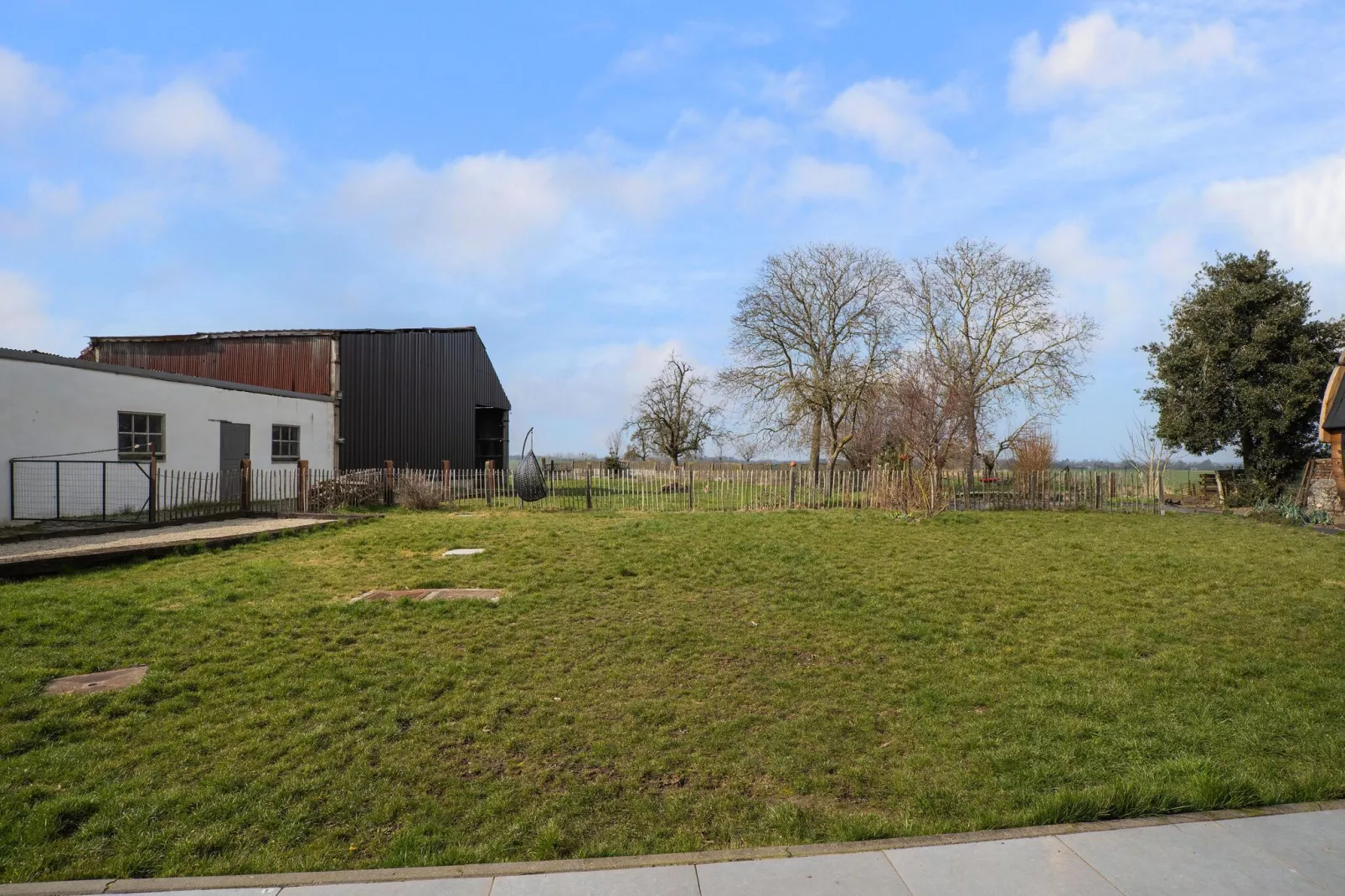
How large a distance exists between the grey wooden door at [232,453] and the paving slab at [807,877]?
→ 18581 millimetres

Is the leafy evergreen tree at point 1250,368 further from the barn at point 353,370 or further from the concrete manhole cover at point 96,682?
the concrete manhole cover at point 96,682

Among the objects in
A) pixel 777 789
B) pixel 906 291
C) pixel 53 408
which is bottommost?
pixel 777 789

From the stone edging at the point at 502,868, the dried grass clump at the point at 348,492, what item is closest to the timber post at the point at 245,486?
the dried grass clump at the point at 348,492

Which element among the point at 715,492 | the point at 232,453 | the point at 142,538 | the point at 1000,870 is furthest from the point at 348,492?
the point at 1000,870

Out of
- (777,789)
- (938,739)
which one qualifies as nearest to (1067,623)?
(938,739)

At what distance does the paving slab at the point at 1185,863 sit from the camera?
2936 millimetres

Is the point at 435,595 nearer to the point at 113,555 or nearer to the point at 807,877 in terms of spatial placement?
the point at 113,555

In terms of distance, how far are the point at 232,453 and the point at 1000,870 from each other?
20.6 metres

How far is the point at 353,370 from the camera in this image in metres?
24.5

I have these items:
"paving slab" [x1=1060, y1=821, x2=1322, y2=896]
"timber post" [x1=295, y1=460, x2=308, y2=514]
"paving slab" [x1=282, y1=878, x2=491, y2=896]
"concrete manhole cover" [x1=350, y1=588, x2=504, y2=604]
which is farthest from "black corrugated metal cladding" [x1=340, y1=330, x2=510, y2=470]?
"paving slab" [x1=1060, y1=821, x2=1322, y2=896]

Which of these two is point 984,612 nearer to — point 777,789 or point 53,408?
point 777,789

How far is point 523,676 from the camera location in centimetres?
563

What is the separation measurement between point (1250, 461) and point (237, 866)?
2797 cm

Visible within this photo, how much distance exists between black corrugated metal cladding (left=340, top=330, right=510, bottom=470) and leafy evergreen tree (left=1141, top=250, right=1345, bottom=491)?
80.0 feet
